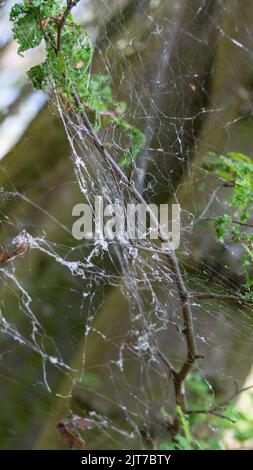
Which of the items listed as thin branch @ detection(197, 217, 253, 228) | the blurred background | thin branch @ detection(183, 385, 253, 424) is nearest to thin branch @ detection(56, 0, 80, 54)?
the blurred background

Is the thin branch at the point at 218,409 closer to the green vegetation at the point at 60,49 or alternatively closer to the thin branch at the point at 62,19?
the green vegetation at the point at 60,49

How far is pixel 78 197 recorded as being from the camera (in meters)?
1.18

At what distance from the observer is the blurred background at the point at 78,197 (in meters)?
1.05

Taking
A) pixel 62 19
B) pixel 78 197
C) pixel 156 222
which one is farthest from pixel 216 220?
pixel 62 19

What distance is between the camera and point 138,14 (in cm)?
129

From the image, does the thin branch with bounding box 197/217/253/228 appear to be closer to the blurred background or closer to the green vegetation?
the blurred background

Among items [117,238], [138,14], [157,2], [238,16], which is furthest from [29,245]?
[238,16]

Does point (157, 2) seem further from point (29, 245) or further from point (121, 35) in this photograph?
point (29, 245)

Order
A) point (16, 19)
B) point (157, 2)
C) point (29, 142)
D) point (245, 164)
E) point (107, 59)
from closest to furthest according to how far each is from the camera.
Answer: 1. point (16, 19)
2. point (245, 164)
3. point (107, 59)
4. point (29, 142)
5. point (157, 2)

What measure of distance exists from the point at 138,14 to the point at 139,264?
0.77 metres

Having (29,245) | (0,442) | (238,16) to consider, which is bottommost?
(0,442)

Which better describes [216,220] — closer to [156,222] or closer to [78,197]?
[156,222]

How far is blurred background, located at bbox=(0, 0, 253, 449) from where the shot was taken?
1048 mm

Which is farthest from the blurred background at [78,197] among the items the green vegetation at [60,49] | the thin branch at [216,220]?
the green vegetation at [60,49]
